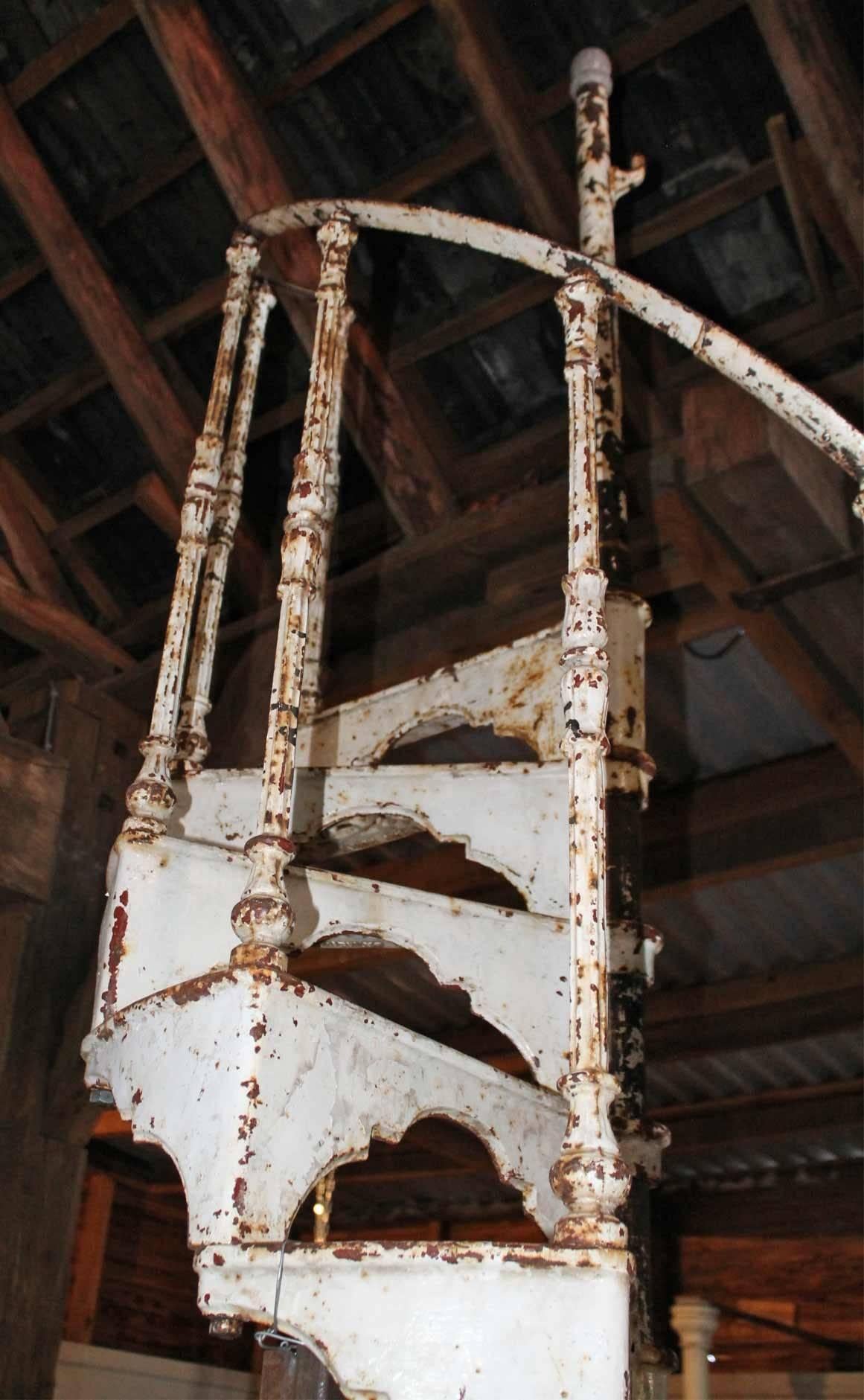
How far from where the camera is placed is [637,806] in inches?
118

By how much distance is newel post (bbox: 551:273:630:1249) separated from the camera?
6.18ft

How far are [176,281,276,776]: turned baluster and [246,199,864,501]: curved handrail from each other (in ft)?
1.17

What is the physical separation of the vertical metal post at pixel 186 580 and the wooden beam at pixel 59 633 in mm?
1644

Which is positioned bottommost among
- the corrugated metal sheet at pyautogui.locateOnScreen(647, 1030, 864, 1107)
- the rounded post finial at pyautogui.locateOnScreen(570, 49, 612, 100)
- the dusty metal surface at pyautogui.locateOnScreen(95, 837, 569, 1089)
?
the dusty metal surface at pyautogui.locateOnScreen(95, 837, 569, 1089)

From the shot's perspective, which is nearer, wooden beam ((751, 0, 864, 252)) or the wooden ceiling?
wooden beam ((751, 0, 864, 252))

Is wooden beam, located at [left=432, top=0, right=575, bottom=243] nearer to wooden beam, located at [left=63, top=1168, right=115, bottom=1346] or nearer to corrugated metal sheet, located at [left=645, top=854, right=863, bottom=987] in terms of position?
corrugated metal sheet, located at [left=645, top=854, right=863, bottom=987]

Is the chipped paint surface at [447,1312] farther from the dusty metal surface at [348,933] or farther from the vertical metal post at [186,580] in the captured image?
the vertical metal post at [186,580]

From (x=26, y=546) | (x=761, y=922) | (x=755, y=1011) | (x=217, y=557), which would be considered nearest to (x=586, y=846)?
(x=217, y=557)

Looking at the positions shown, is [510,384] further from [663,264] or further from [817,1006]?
[817,1006]

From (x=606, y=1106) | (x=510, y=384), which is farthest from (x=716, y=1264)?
(x=606, y=1106)

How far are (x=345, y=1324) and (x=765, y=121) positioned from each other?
10.5 feet

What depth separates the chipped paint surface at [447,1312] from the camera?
71.4 inches

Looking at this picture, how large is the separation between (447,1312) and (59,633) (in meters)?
3.27

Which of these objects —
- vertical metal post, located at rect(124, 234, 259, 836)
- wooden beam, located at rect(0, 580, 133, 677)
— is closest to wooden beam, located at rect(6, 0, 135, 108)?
vertical metal post, located at rect(124, 234, 259, 836)
